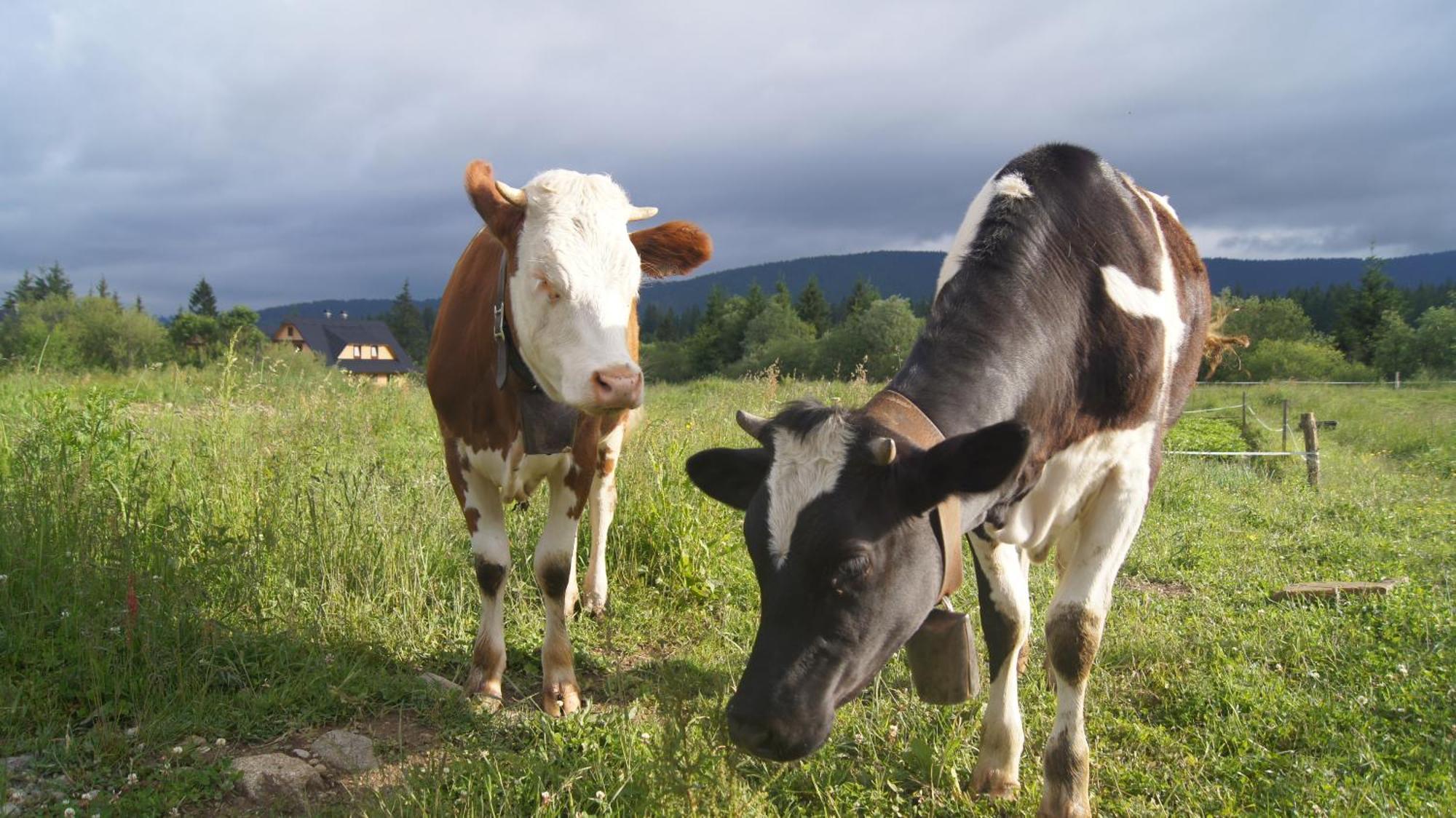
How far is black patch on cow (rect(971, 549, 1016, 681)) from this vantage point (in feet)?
11.3

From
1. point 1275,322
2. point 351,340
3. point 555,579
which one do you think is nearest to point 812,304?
point 1275,322

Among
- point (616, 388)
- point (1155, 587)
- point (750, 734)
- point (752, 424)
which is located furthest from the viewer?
point (1155, 587)

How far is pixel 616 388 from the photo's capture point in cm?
314

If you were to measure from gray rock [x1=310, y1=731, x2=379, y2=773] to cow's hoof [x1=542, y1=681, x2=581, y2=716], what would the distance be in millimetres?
766

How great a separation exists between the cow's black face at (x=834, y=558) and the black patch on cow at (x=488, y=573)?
2.04m

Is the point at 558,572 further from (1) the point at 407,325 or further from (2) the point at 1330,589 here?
(1) the point at 407,325

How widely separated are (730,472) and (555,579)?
175cm

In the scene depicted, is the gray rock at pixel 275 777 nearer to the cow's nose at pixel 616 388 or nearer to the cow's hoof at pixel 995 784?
the cow's nose at pixel 616 388

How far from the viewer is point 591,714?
11.6 feet

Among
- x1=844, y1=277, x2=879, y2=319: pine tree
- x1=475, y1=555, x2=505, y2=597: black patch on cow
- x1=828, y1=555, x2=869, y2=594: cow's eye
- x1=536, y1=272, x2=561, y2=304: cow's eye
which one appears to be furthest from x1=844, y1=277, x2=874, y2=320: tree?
x1=828, y1=555, x2=869, y2=594: cow's eye

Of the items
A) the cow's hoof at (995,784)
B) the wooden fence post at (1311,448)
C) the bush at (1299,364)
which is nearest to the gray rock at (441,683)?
the cow's hoof at (995,784)

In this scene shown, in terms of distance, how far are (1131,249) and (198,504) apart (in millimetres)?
4841

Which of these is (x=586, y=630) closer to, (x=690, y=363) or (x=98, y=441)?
(x=98, y=441)

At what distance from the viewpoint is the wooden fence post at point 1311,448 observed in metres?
10.7
